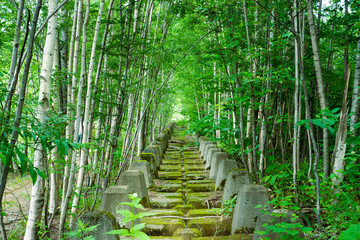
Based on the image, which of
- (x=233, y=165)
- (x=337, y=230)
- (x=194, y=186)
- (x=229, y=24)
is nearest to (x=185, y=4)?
(x=229, y=24)

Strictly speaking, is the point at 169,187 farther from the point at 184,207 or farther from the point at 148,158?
the point at 184,207

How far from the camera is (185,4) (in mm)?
4668

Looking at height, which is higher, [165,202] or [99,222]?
[99,222]

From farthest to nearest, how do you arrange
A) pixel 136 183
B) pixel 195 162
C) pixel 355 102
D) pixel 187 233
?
pixel 195 162
pixel 136 183
pixel 355 102
pixel 187 233

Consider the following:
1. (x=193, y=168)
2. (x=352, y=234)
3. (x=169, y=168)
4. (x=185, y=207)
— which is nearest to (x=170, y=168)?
(x=169, y=168)

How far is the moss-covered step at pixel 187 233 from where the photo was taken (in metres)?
2.78

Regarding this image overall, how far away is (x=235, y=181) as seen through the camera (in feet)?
12.5

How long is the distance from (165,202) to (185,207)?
1.33 ft

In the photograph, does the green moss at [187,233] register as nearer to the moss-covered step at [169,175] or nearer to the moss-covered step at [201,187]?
the moss-covered step at [201,187]

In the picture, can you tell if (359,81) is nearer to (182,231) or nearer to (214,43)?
(214,43)

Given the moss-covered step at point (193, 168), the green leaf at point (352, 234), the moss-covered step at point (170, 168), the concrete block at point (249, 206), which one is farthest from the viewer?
the moss-covered step at point (193, 168)

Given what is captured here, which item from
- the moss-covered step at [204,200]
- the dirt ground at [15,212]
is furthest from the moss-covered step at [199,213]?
the dirt ground at [15,212]

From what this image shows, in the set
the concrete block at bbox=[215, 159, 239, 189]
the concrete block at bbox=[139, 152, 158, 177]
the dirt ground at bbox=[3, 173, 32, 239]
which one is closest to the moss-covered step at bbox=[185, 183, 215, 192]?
the concrete block at bbox=[215, 159, 239, 189]

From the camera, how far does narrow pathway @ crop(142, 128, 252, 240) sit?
297cm
